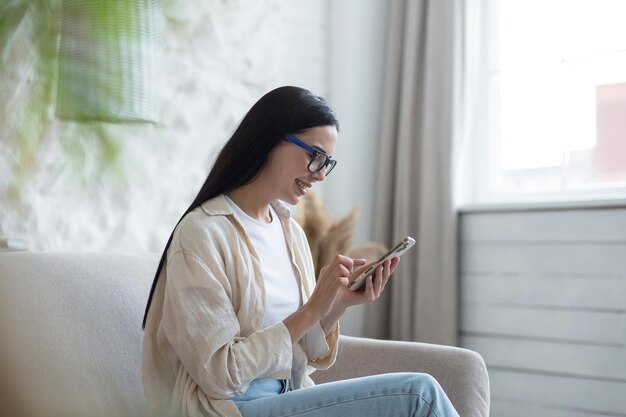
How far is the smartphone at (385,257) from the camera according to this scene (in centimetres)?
165

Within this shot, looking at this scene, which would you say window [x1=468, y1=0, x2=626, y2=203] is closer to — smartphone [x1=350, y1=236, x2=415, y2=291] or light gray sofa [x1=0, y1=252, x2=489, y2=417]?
light gray sofa [x1=0, y1=252, x2=489, y2=417]

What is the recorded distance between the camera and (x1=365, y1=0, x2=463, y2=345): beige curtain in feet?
11.1

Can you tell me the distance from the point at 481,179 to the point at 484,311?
0.57 m

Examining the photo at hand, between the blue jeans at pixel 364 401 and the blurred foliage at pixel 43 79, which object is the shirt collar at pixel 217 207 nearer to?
the blue jeans at pixel 364 401

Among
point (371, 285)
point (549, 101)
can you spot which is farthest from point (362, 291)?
point (549, 101)

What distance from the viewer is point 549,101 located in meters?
3.34

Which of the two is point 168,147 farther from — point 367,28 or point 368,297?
point 368,297

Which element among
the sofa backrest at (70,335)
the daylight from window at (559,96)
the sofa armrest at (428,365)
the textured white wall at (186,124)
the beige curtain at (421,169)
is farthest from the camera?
the beige curtain at (421,169)

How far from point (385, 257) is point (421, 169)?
73.4 inches

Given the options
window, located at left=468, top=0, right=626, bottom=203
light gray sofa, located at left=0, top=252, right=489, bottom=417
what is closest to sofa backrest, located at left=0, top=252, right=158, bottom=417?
light gray sofa, located at left=0, top=252, right=489, bottom=417

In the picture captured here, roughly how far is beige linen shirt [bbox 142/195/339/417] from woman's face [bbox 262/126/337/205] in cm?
12

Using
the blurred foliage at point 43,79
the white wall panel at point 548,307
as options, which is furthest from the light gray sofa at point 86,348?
the white wall panel at point 548,307

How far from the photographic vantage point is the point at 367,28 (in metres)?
3.71

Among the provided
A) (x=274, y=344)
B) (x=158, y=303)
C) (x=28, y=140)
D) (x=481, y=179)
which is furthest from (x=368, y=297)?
(x=481, y=179)
